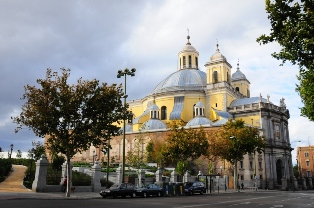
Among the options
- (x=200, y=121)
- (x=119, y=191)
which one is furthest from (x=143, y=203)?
(x=200, y=121)

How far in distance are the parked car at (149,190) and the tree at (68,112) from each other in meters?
5.61

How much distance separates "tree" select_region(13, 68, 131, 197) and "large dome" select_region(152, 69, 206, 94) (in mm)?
49143

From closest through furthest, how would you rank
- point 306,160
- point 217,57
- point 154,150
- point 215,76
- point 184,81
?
1. point 154,150
2. point 215,76
3. point 217,57
4. point 184,81
5. point 306,160

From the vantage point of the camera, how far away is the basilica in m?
62.3

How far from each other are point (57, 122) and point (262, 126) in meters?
49.2

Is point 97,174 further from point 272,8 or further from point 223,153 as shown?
point 272,8

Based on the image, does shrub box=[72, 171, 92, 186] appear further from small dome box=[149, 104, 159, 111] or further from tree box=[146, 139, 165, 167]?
small dome box=[149, 104, 159, 111]

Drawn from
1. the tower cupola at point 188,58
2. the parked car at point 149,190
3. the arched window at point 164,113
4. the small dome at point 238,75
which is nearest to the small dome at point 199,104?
the arched window at point 164,113

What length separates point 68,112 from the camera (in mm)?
24969

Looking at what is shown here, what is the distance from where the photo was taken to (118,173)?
120 ft

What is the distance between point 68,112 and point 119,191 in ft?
24.6

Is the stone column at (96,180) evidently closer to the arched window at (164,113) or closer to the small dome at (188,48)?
the arched window at (164,113)

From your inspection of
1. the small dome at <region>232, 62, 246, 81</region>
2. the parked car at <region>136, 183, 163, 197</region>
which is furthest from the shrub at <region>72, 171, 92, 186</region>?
the small dome at <region>232, 62, 246, 81</region>

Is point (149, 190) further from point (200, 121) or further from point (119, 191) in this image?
point (200, 121)
